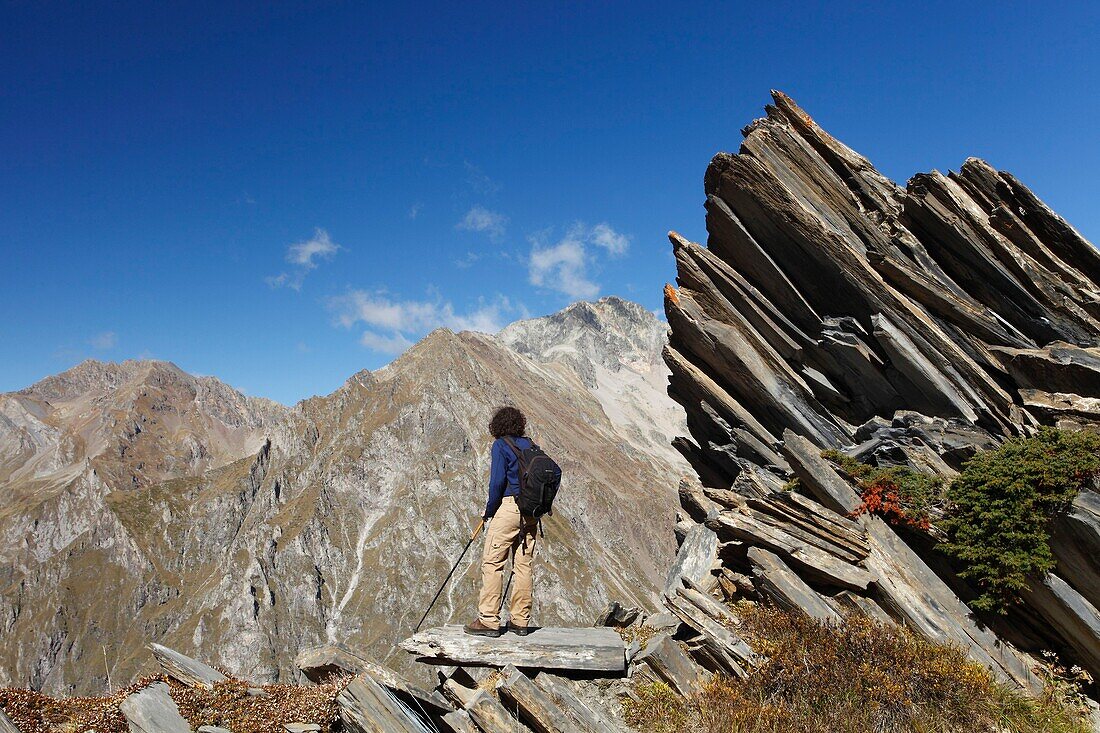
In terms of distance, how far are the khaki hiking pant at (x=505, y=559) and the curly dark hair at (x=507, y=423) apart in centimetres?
128

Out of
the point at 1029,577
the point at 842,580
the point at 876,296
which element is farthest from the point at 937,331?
the point at 842,580

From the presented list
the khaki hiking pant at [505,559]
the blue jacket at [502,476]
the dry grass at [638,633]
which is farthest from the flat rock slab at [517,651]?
the blue jacket at [502,476]

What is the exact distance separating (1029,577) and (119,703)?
18.2m

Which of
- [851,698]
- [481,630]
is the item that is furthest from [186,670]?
[851,698]

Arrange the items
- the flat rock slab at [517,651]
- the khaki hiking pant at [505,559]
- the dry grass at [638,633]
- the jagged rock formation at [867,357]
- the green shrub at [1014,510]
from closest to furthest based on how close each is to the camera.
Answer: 1. the flat rock slab at [517,651]
2. the khaki hiking pant at [505,559]
3. the dry grass at [638,633]
4. the green shrub at [1014,510]
5. the jagged rock formation at [867,357]

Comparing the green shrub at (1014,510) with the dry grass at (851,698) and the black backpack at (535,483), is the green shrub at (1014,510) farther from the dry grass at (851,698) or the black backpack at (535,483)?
the black backpack at (535,483)

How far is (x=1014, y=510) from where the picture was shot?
13219 mm

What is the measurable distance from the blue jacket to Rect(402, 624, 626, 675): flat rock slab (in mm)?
2135

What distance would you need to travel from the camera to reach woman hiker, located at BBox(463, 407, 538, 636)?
34.4 feet

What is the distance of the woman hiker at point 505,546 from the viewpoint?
1048 cm

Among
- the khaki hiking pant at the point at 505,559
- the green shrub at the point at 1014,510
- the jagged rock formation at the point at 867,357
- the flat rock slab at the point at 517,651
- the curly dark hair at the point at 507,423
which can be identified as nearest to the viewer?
the flat rock slab at the point at 517,651

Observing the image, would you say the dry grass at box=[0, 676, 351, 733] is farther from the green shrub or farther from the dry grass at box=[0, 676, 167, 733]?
the green shrub

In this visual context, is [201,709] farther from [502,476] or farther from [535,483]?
[535,483]

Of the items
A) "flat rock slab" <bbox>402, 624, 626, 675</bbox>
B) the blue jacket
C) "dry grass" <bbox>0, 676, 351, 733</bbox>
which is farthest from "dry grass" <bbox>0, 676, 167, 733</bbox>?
the blue jacket
